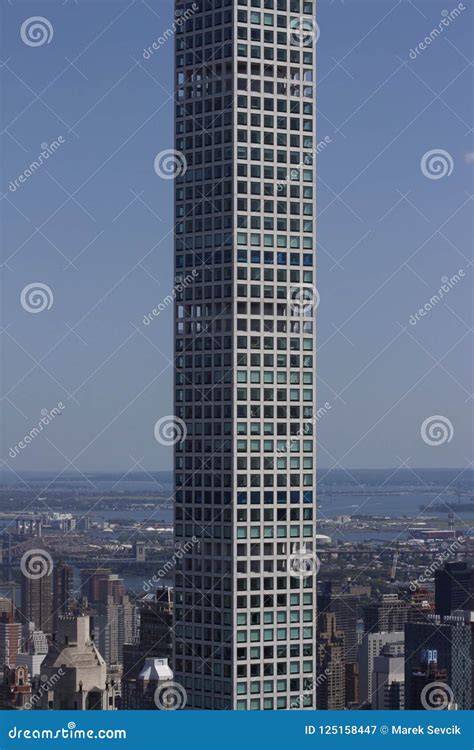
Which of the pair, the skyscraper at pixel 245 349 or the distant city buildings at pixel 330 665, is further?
the distant city buildings at pixel 330 665

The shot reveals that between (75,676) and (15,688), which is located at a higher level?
(75,676)

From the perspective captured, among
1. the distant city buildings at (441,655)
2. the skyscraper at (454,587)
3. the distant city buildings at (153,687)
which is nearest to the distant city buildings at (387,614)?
the distant city buildings at (441,655)

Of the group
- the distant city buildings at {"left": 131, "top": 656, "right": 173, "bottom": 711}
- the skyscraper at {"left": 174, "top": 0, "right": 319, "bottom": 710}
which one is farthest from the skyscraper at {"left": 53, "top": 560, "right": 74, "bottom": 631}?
the skyscraper at {"left": 174, "top": 0, "right": 319, "bottom": 710}

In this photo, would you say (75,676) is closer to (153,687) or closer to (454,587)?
(153,687)

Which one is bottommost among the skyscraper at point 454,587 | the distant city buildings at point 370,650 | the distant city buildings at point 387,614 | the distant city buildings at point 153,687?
the distant city buildings at point 153,687

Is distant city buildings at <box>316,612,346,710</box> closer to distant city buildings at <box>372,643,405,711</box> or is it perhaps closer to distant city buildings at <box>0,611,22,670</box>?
distant city buildings at <box>372,643,405,711</box>

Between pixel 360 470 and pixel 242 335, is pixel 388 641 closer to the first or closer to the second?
pixel 360 470

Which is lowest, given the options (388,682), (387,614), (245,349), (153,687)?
(153,687)

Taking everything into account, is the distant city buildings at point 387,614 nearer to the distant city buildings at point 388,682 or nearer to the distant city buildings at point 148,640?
the distant city buildings at point 388,682

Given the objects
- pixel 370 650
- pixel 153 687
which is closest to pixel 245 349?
pixel 153 687

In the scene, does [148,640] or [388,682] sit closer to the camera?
[148,640]
